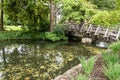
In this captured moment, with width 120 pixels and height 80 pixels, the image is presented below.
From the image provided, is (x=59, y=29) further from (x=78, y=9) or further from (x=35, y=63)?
(x=35, y=63)

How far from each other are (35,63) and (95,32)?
682cm

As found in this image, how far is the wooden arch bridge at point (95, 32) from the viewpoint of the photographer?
15.3 metres

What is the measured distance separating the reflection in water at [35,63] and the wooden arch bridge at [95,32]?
2140 mm

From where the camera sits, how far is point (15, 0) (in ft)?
68.1

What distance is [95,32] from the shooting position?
16.5 m

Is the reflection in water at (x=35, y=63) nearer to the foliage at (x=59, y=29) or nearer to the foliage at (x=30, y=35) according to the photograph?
the foliage at (x=30, y=35)

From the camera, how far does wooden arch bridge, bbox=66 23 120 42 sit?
1528 centimetres

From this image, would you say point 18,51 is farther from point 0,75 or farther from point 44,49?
point 0,75

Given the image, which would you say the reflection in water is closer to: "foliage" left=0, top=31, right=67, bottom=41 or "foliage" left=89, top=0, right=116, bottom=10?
"foliage" left=0, top=31, right=67, bottom=41

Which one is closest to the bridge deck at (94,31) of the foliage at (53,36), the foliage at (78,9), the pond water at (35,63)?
the foliage at (78,9)

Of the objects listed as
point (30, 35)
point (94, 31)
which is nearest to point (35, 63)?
point (94, 31)

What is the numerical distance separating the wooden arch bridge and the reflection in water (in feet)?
7.02

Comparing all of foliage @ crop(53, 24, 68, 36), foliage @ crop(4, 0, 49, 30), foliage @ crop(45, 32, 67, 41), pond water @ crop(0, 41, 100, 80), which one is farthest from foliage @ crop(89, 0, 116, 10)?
pond water @ crop(0, 41, 100, 80)

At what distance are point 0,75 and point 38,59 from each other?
11.3ft
